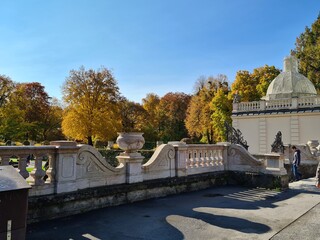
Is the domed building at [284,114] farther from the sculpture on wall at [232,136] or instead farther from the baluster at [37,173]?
the baluster at [37,173]

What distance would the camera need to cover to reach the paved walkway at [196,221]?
4.80m

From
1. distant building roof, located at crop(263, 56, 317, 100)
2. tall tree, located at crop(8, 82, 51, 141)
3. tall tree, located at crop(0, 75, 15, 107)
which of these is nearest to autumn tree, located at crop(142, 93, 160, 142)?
tall tree, located at crop(8, 82, 51, 141)

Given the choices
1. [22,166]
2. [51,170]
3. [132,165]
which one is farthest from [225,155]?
[22,166]

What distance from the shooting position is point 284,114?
2530 centimetres

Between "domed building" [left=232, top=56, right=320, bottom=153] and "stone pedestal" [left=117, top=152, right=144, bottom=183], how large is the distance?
69.1 feet

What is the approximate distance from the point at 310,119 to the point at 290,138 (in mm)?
2292

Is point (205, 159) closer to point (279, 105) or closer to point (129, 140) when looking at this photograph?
point (129, 140)

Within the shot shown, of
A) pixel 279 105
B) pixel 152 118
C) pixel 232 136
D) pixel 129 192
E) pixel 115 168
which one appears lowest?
pixel 129 192

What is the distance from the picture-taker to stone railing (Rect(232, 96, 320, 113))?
2431cm

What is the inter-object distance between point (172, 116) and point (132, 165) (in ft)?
150

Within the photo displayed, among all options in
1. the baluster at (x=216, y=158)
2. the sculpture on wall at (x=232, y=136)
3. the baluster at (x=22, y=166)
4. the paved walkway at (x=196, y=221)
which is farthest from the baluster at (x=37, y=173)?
the sculpture on wall at (x=232, y=136)

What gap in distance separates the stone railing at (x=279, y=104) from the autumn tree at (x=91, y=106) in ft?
49.3

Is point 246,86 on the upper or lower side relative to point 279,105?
upper

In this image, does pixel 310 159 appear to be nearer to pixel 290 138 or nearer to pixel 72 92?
pixel 290 138
